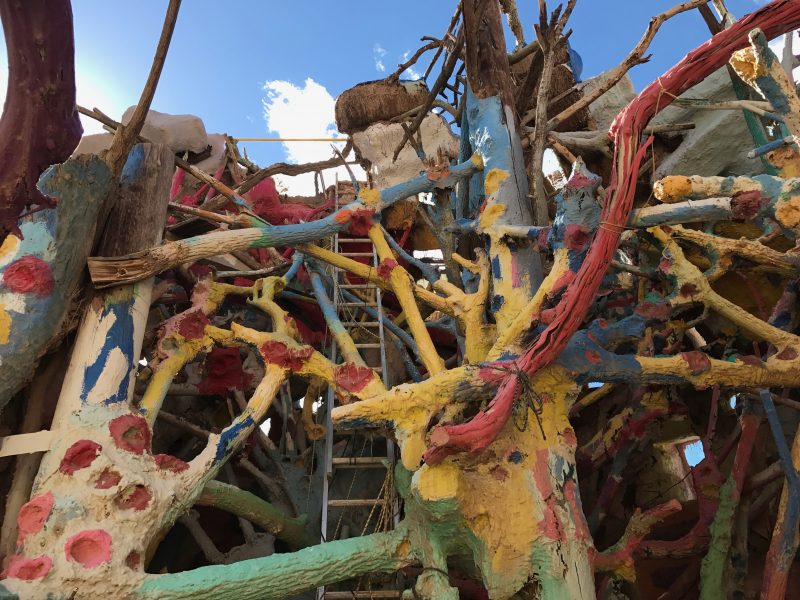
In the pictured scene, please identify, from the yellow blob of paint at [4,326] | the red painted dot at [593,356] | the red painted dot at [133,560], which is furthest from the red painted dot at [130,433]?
the red painted dot at [593,356]

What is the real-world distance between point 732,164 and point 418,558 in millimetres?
6625

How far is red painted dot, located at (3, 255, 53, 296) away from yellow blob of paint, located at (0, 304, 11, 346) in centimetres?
15

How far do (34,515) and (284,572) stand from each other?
134 cm

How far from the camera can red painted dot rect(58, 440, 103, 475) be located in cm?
346

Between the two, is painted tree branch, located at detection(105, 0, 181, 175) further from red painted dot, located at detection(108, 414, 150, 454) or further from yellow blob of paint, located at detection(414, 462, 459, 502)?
yellow blob of paint, located at detection(414, 462, 459, 502)

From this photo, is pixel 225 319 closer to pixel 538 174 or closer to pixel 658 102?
pixel 538 174

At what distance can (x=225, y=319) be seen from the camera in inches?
291

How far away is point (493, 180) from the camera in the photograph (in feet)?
18.6

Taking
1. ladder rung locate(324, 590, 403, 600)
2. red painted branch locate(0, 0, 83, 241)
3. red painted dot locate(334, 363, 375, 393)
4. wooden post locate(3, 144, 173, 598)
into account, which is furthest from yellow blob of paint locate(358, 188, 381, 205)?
ladder rung locate(324, 590, 403, 600)

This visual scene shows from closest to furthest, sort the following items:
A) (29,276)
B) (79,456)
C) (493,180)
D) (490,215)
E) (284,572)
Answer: (284,572)
(79,456)
(29,276)
(490,215)
(493,180)

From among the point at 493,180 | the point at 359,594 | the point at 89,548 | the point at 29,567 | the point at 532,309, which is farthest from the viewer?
the point at 493,180

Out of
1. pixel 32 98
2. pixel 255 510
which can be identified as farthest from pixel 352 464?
pixel 32 98

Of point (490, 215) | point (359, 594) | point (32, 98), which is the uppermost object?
point (32, 98)

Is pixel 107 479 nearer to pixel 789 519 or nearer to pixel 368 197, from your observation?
pixel 368 197
